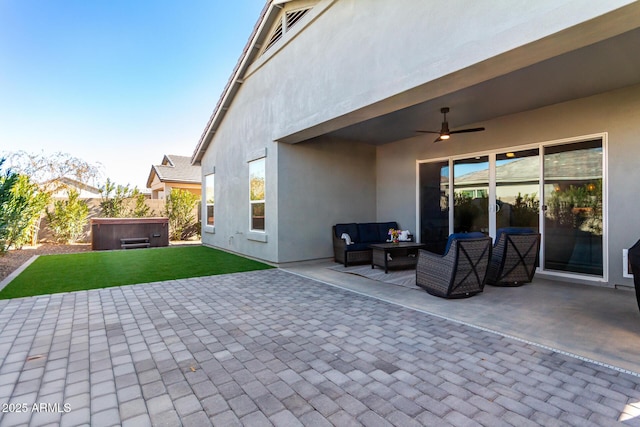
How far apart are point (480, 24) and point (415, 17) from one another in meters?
1.01

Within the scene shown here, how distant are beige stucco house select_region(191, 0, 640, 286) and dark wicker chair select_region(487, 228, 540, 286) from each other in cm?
101

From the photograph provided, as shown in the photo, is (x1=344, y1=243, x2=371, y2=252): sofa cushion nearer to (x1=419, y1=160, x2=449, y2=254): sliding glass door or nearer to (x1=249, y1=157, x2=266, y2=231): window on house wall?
(x1=419, y1=160, x2=449, y2=254): sliding glass door

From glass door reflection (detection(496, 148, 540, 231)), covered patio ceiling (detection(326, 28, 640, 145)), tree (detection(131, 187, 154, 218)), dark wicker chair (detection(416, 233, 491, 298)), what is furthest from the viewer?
tree (detection(131, 187, 154, 218))

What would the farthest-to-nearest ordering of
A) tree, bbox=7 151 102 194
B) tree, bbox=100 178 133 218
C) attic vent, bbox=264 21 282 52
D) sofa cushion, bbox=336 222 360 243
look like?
1. tree, bbox=7 151 102 194
2. tree, bbox=100 178 133 218
3. sofa cushion, bbox=336 222 360 243
4. attic vent, bbox=264 21 282 52

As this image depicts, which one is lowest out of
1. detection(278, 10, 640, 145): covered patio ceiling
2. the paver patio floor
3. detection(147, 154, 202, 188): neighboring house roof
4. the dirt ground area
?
the paver patio floor

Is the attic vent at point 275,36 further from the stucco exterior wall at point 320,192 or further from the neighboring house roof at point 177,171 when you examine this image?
the neighboring house roof at point 177,171

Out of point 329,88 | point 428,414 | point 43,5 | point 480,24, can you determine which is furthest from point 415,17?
point 43,5

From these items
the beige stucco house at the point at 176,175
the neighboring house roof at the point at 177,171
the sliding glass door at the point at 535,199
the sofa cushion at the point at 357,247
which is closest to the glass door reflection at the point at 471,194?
the sliding glass door at the point at 535,199

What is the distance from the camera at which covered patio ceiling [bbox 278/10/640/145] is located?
10.3ft

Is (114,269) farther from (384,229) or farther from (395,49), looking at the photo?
(395,49)

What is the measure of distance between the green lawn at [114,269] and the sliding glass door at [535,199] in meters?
4.63

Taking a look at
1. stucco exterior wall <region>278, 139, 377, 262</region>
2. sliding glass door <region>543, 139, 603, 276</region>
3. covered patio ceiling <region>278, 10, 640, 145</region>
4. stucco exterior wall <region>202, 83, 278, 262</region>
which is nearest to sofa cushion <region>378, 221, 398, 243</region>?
stucco exterior wall <region>278, 139, 377, 262</region>

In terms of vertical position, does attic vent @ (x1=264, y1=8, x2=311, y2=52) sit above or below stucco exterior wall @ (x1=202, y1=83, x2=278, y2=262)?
above

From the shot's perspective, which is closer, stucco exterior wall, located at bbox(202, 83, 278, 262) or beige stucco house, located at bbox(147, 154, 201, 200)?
stucco exterior wall, located at bbox(202, 83, 278, 262)
